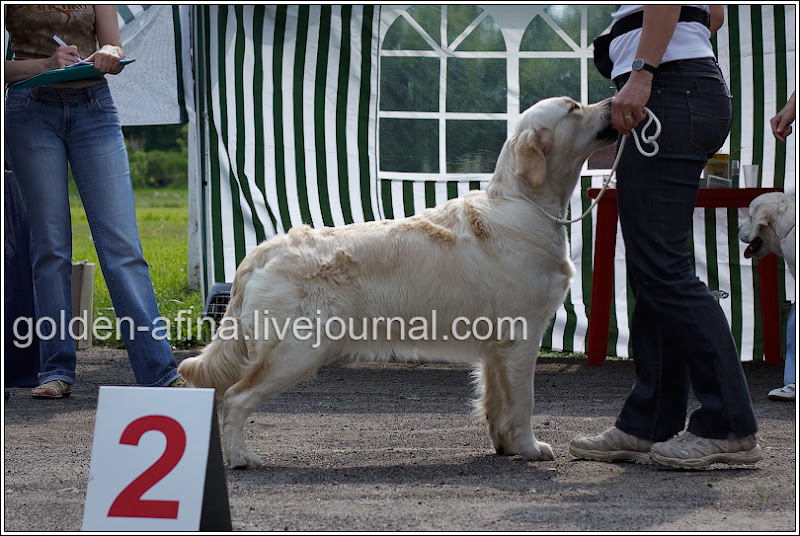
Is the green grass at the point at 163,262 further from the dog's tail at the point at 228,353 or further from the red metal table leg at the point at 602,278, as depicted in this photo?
the dog's tail at the point at 228,353

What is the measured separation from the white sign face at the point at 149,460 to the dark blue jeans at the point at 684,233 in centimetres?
151

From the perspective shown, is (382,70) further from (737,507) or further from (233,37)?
(737,507)

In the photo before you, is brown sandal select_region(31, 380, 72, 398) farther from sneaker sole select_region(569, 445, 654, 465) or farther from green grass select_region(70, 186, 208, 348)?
sneaker sole select_region(569, 445, 654, 465)

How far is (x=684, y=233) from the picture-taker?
9.27 feet

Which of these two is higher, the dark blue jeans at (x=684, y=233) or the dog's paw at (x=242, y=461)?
the dark blue jeans at (x=684, y=233)

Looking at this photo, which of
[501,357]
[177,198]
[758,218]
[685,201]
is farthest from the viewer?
[177,198]

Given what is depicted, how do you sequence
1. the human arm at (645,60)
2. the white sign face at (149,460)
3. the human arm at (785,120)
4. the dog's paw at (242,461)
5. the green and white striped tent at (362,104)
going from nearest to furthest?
1. the white sign face at (149,460)
2. the human arm at (645,60)
3. the dog's paw at (242,461)
4. the human arm at (785,120)
5. the green and white striped tent at (362,104)

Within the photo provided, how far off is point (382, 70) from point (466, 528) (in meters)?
3.82

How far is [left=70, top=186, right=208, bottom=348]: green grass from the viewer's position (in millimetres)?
6457

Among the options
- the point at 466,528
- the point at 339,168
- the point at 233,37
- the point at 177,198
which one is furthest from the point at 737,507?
the point at 177,198

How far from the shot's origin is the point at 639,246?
9.37ft

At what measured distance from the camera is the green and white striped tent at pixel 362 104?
214 inches

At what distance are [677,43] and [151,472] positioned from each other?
2.03 m

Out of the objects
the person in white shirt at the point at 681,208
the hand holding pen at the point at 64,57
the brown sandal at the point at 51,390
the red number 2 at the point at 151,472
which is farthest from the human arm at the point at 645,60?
the brown sandal at the point at 51,390
